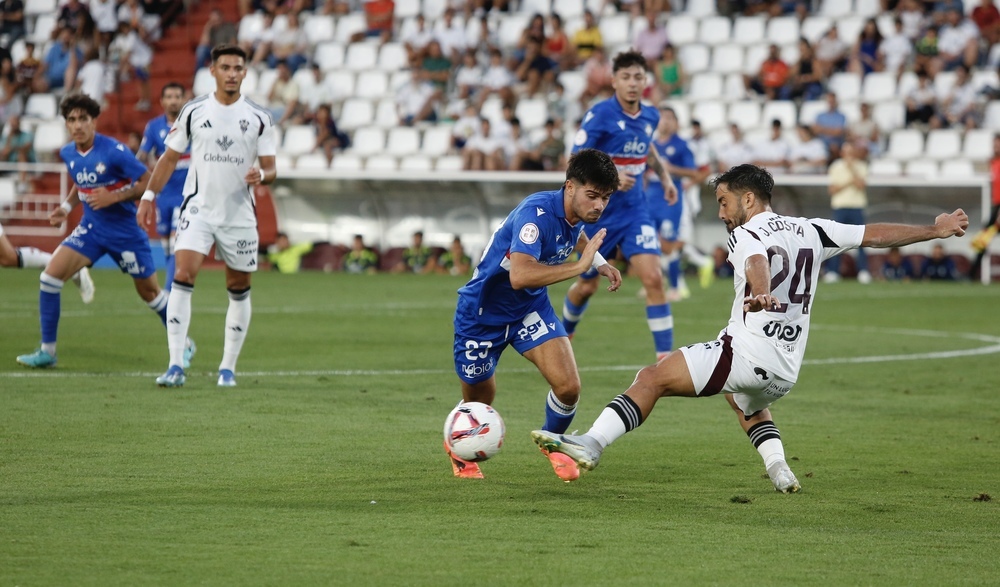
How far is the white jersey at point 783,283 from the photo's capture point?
6.64m

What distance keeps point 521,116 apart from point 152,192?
16488 mm

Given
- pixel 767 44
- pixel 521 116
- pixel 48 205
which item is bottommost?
pixel 48 205

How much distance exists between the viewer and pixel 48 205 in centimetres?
2588

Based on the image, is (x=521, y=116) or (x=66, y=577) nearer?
→ (x=66, y=577)

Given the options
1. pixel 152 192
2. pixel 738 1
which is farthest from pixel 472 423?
pixel 738 1

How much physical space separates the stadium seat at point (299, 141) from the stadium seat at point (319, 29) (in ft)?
9.65

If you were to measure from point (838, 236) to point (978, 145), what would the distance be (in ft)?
59.7

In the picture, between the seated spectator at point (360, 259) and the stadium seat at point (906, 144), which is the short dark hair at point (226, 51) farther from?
the stadium seat at point (906, 144)

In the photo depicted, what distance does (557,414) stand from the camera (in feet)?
25.1

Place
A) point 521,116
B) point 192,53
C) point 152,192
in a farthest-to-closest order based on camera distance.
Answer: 1. point 192,53
2. point 521,116
3. point 152,192

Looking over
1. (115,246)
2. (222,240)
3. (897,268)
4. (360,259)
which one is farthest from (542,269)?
(360,259)

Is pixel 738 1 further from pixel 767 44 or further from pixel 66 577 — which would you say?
pixel 66 577

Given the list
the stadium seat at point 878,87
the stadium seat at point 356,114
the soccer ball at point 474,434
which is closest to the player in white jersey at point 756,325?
the soccer ball at point 474,434

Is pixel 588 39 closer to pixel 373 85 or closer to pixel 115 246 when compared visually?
pixel 373 85
